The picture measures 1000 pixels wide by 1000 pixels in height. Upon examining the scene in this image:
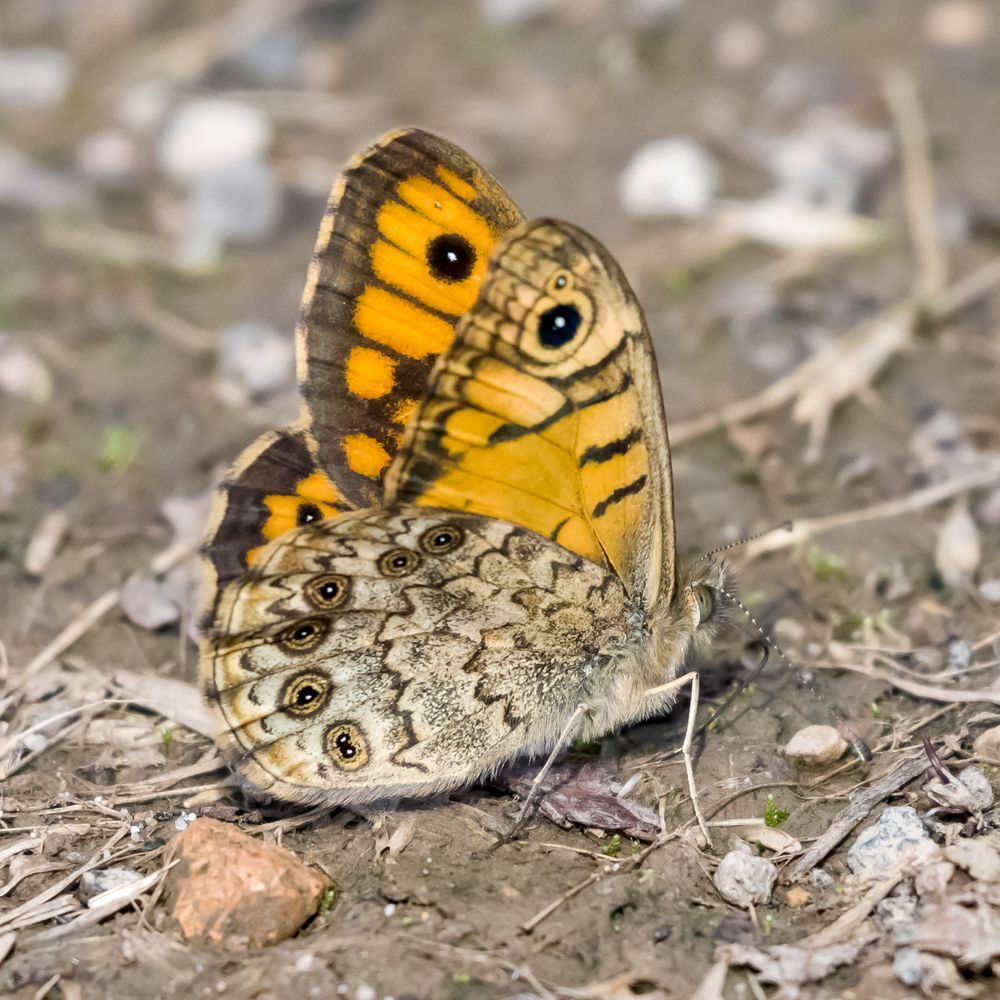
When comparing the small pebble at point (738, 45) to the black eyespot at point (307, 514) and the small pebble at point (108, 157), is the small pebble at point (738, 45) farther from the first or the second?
the black eyespot at point (307, 514)

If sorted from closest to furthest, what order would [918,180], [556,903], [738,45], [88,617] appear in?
[556,903] → [88,617] → [918,180] → [738,45]

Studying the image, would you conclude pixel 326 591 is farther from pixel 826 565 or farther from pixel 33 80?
pixel 33 80

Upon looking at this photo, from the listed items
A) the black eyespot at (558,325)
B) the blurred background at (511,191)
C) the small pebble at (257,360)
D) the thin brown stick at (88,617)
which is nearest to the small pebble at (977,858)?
the blurred background at (511,191)

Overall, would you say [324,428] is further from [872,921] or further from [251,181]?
[251,181]

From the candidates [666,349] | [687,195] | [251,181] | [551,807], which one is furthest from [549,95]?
[551,807]

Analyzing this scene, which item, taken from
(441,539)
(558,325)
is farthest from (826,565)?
(558,325)
